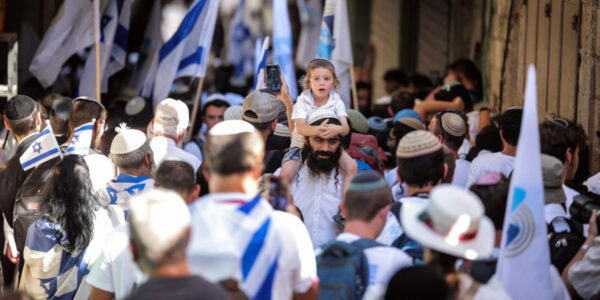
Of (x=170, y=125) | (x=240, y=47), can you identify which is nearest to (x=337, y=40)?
(x=170, y=125)

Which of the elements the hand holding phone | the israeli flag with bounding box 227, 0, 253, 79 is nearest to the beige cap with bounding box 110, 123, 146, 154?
the hand holding phone

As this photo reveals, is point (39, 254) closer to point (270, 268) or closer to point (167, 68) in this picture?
point (270, 268)

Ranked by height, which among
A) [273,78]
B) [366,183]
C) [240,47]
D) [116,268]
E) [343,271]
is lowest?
[116,268]

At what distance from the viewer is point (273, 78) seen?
20.9 ft

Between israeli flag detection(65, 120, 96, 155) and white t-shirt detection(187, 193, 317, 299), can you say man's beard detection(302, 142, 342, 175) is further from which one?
israeli flag detection(65, 120, 96, 155)

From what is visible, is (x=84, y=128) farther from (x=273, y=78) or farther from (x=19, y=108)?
(x=273, y=78)

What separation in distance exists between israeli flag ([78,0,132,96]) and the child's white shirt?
3416 mm

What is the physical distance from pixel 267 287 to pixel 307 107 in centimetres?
266

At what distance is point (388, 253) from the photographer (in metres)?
3.39

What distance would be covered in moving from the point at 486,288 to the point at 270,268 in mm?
877

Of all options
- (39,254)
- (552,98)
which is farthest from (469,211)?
(552,98)

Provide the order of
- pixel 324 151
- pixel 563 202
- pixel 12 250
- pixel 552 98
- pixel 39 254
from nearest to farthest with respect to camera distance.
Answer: pixel 563 202 → pixel 39 254 → pixel 324 151 → pixel 12 250 → pixel 552 98

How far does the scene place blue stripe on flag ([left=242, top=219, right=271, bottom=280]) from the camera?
10.5ft

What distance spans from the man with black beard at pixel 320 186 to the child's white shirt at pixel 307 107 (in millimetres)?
401
